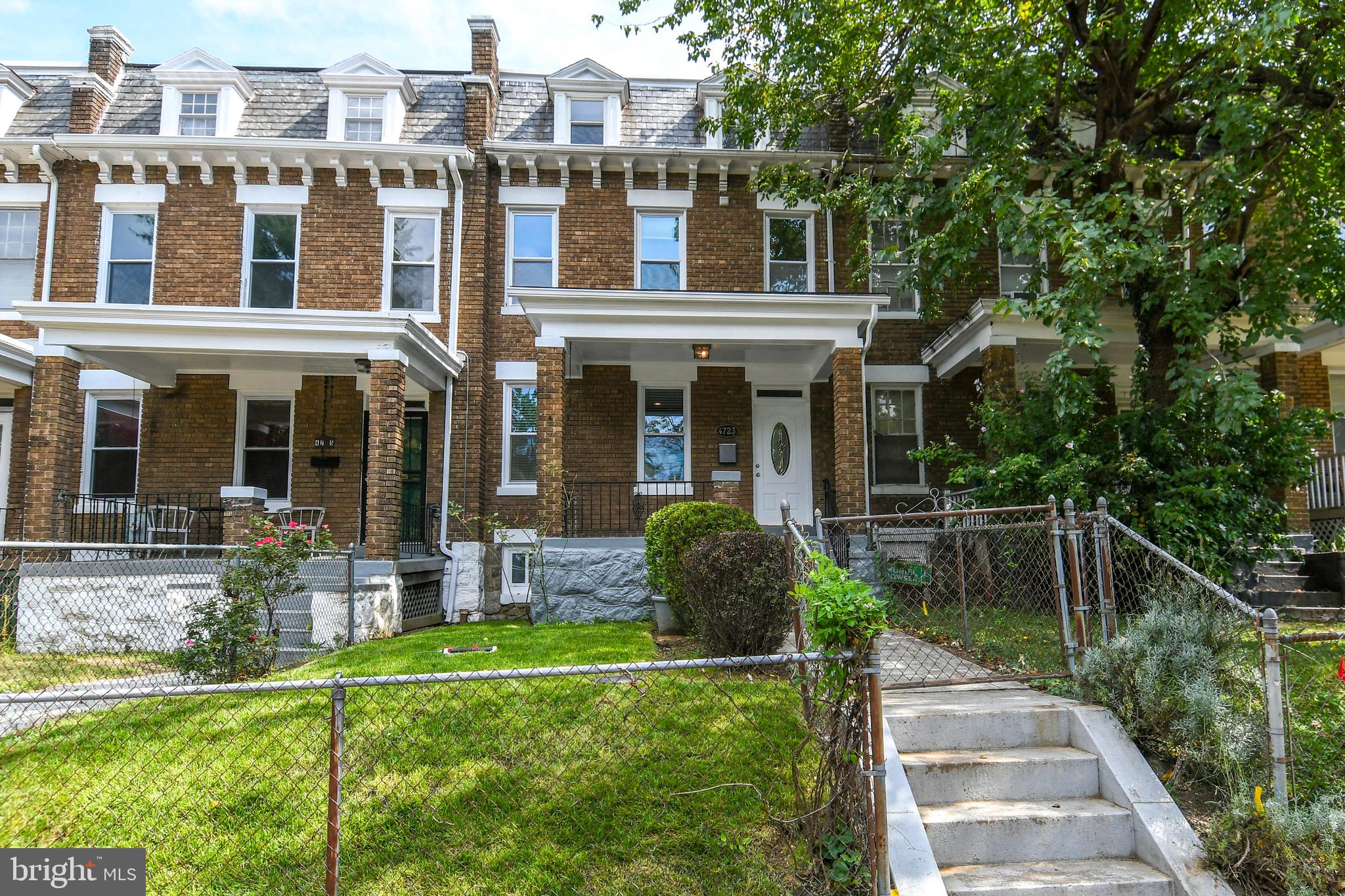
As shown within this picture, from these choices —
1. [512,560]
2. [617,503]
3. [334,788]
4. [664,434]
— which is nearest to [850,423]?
[664,434]

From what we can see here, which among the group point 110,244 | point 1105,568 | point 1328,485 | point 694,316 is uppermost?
point 110,244

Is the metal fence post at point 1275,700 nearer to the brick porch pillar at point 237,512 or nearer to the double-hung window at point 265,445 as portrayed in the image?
the brick porch pillar at point 237,512

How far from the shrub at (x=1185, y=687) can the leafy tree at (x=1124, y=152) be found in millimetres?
4017

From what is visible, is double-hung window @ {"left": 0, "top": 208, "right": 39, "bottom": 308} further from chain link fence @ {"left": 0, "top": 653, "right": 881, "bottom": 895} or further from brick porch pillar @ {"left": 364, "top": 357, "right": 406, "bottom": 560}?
chain link fence @ {"left": 0, "top": 653, "right": 881, "bottom": 895}

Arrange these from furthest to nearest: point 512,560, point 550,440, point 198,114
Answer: point 198,114, point 512,560, point 550,440

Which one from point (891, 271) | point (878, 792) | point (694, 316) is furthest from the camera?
point (891, 271)

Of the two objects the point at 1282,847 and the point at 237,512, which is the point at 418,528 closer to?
the point at 237,512

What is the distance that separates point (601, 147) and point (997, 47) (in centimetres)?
656

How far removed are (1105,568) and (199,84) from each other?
50.5 ft

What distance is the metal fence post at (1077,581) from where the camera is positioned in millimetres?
5305

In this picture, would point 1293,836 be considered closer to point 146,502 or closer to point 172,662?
point 172,662

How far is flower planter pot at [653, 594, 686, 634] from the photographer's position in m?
9.11

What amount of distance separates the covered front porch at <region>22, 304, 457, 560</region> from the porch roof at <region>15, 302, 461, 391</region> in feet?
0.08

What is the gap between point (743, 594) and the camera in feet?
20.6
